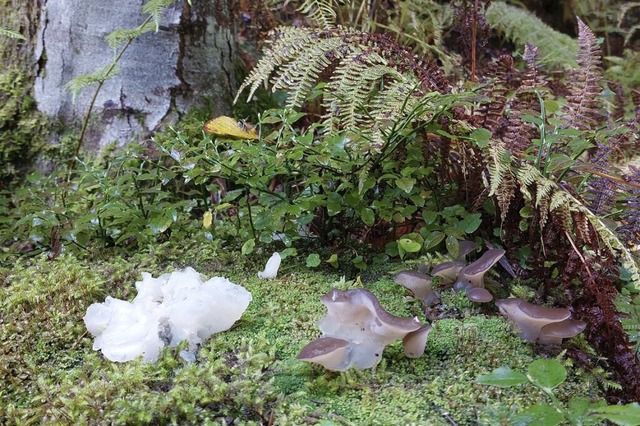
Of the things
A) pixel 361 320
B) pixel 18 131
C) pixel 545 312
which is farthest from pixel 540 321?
pixel 18 131

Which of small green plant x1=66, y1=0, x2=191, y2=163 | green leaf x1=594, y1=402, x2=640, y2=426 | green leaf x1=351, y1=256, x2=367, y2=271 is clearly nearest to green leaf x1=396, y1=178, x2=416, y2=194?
green leaf x1=351, y1=256, x2=367, y2=271

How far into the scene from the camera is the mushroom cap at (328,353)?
1.68m

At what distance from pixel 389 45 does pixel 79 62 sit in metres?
2.01

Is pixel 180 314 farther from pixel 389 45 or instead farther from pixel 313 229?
pixel 389 45

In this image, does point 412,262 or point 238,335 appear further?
point 412,262

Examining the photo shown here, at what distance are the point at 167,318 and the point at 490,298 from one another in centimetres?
120

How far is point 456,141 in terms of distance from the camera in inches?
96.0

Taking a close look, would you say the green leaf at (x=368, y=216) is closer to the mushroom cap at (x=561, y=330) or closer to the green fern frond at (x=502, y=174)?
the green fern frond at (x=502, y=174)

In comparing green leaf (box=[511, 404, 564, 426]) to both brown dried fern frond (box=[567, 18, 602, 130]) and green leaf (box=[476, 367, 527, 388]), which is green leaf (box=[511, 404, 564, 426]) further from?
brown dried fern frond (box=[567, 18, 602, 130])

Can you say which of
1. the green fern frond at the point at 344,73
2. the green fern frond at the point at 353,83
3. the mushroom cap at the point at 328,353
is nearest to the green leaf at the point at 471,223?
the green fern frond at the point at 344,73

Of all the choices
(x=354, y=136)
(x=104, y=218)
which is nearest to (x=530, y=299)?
(x=354, y=136)

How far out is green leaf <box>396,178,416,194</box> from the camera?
7.45ft

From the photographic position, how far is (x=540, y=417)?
1409 mm

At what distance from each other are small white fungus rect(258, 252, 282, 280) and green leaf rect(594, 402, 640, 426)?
56.6 inches
